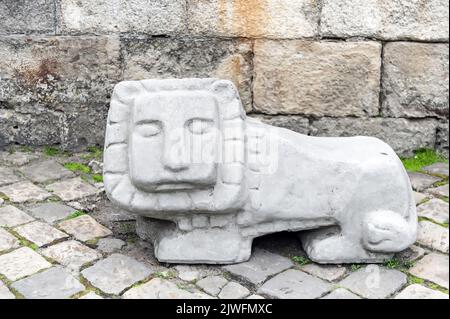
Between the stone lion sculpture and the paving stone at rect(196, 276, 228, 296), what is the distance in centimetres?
12

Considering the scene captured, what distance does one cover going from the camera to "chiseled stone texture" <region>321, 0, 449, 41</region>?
4.12m

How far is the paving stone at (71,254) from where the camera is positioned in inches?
124

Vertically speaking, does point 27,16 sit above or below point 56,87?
above

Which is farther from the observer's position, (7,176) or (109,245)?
(7,176)

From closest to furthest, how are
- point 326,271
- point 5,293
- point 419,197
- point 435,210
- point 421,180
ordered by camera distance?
point 5,293 → point 326,271 → point 435,210 → point 419,197 → point 421,180

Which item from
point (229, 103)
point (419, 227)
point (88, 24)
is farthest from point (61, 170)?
point (419, 227)

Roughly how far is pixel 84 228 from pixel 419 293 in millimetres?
1876

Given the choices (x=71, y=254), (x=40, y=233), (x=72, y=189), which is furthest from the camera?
(x=72, y=189)

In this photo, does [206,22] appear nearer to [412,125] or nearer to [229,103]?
[229,103]

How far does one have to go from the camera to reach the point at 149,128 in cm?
295

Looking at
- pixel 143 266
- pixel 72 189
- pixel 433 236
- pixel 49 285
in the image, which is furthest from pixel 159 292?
pixel 433 236

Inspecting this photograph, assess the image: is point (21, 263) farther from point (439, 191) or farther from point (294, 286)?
point (439, 191)

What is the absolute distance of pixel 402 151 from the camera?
4.51 metres

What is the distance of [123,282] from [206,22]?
204 cm
